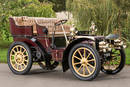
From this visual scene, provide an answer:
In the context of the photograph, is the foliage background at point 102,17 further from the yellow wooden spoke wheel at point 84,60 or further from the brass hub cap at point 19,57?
the yellow wooden spoke wheel at point 84,60

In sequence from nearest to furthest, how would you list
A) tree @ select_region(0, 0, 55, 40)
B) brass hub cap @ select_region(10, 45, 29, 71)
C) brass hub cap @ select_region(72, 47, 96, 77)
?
1. brass hub cap @ select_region(72, 47, 96, 77)
2. brass hub cap @ select_region(10, 45, 29, 71)
3. tree @ select_region(0, 0, 55, 40)

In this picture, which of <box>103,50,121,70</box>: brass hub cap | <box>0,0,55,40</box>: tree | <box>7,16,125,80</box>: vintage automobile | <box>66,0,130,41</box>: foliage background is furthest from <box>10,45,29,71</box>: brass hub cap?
<box>66,0,130,41</box>: foliage background

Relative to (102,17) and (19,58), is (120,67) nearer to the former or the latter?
(19,58)

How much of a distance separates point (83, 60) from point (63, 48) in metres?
0.73

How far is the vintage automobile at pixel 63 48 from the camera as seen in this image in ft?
22.3

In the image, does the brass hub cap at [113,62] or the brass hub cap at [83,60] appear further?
the brass hub cap at [113,62]

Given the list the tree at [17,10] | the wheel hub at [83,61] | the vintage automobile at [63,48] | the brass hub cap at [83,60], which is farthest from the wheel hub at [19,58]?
the tree at [17,10]

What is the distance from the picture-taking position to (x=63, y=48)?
291 inches

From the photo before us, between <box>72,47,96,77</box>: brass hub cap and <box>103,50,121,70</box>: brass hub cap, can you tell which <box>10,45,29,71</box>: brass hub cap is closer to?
<box>72,47,96,77</box>: brass hub cap

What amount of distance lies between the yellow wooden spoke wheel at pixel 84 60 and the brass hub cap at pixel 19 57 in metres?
1.30

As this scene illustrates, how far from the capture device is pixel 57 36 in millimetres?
7652

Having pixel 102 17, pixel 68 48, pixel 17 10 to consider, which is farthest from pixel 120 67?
pixel 17 10

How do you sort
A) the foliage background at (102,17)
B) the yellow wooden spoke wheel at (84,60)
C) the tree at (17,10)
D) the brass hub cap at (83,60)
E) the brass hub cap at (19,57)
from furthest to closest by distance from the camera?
the foliage background at (102,17) → the tree at (17,10) → the brass hub cap at (19,57) → the brass hub cap at (83,60) → the yellow wooden spoke wheel at (84,60)

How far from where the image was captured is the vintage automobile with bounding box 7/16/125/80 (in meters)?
6.80
